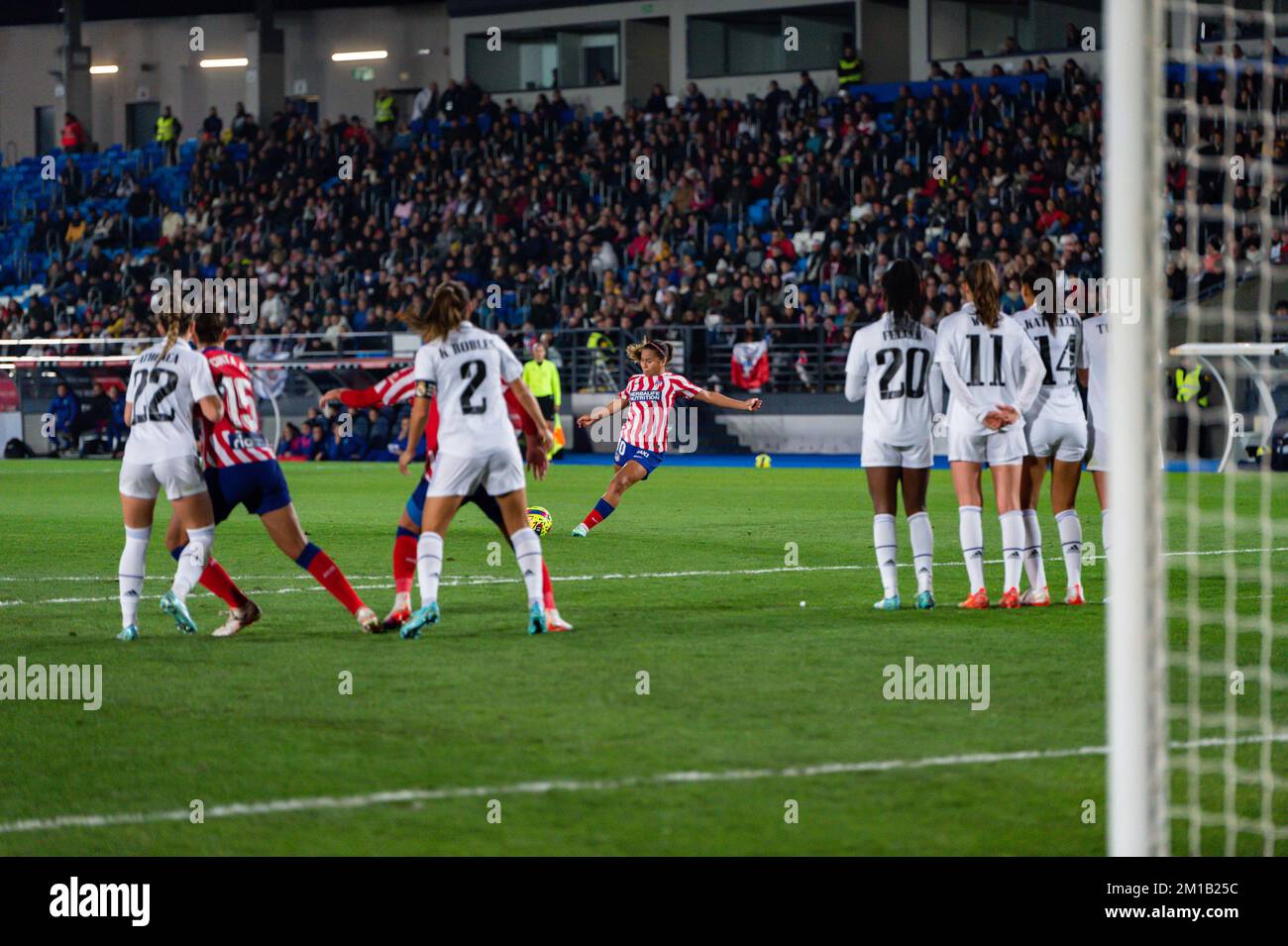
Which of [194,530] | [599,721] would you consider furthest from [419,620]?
[599,721]

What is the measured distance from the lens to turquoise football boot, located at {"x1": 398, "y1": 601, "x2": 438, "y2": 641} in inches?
392

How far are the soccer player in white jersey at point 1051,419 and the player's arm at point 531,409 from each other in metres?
3.21

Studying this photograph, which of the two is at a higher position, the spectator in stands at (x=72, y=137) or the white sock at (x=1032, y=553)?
the spectator in stands at (x=72, y=137)

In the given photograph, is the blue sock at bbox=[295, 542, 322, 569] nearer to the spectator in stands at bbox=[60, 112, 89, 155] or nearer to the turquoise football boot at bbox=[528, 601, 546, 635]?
the turquoise football boot at bbox=[528, 601, 546, 635]

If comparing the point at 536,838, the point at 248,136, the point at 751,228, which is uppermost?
the point at 248,136

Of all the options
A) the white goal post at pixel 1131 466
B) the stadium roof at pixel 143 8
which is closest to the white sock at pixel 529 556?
the white goal post at pixel 1131 466

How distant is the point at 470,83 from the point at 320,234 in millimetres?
5150

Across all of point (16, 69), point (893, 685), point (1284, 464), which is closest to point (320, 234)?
point (16, 69)

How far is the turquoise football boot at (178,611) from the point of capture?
1043 cm

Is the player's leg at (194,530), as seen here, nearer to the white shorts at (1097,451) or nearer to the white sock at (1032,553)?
the white sock at (1032,553)

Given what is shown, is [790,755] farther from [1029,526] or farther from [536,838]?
[1029,526]

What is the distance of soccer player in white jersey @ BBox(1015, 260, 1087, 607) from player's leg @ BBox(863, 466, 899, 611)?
0.88 metres

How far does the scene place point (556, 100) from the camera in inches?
1635

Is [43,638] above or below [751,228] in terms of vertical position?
below
